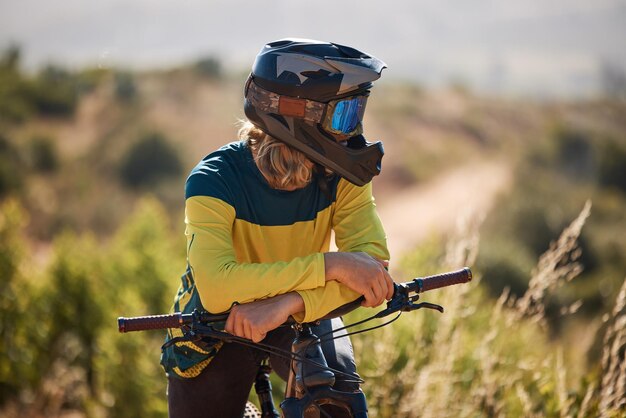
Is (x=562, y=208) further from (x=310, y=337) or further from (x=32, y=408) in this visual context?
(x=310, y=337)

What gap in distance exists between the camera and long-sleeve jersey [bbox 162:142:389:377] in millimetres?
2574

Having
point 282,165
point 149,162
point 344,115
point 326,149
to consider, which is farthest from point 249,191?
point 149,162

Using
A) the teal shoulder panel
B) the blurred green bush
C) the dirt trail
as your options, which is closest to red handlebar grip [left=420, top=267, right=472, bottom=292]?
the teal shoulder panel

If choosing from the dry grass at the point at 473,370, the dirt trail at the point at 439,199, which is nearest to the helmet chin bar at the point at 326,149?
the dry grass at the point at 473,370

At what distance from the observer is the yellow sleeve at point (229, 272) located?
256 centimetres

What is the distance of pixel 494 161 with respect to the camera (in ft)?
112

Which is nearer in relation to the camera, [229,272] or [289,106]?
[229,272]

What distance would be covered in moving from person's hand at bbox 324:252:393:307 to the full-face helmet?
0.32 meters

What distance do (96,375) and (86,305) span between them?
0.63 m

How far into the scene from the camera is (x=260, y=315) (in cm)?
252

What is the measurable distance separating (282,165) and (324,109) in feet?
0.80

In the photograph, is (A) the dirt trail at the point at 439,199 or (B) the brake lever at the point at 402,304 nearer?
(B) the brake lever at the point at 402,304

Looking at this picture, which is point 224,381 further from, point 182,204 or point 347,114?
point 182,204

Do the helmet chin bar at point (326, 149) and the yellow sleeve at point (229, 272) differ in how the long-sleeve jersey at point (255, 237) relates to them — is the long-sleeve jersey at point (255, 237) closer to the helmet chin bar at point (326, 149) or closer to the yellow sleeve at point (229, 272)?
the yellow sleeve at point (229, 272)
